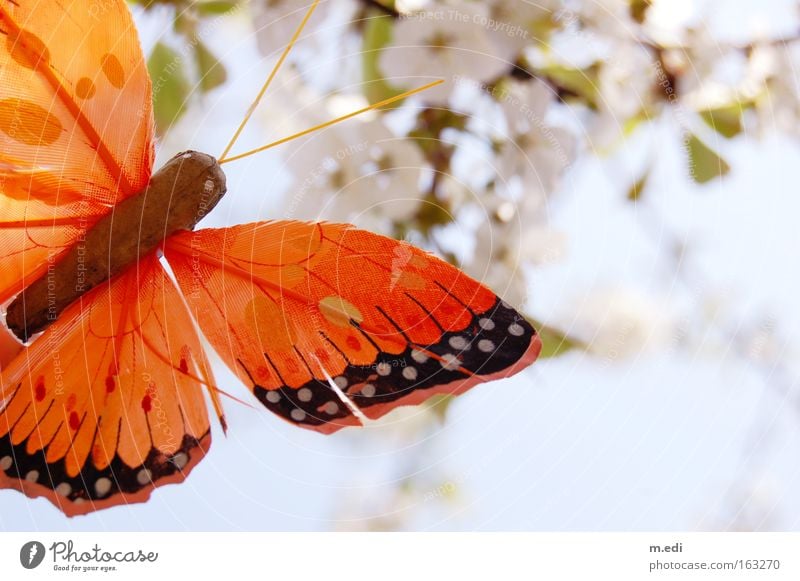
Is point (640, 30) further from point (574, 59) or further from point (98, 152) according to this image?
point (98, 152)

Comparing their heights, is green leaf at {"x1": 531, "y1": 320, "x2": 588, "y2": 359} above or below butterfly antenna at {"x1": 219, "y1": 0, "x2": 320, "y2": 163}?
below

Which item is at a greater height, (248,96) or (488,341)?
(248,96)

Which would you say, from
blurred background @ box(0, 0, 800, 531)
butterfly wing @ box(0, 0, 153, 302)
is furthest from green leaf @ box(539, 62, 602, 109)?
butterfly wing @ box(0, 0, 153, 302)

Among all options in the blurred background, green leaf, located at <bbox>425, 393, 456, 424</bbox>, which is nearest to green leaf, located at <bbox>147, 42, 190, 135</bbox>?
the blurred background

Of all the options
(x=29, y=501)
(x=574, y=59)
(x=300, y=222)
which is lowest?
(x=29, y=501)

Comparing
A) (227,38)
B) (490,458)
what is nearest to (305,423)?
(490,458)

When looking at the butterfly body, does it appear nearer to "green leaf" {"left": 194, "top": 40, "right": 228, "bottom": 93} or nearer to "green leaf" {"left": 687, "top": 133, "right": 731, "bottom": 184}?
"green leaf" {"left": 194, "top": 40, "right": 228, "bottom": 93}

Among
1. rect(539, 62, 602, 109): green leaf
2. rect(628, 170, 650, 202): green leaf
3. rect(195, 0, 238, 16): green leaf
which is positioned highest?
rect(195, 0, 238, 16): green leaf
